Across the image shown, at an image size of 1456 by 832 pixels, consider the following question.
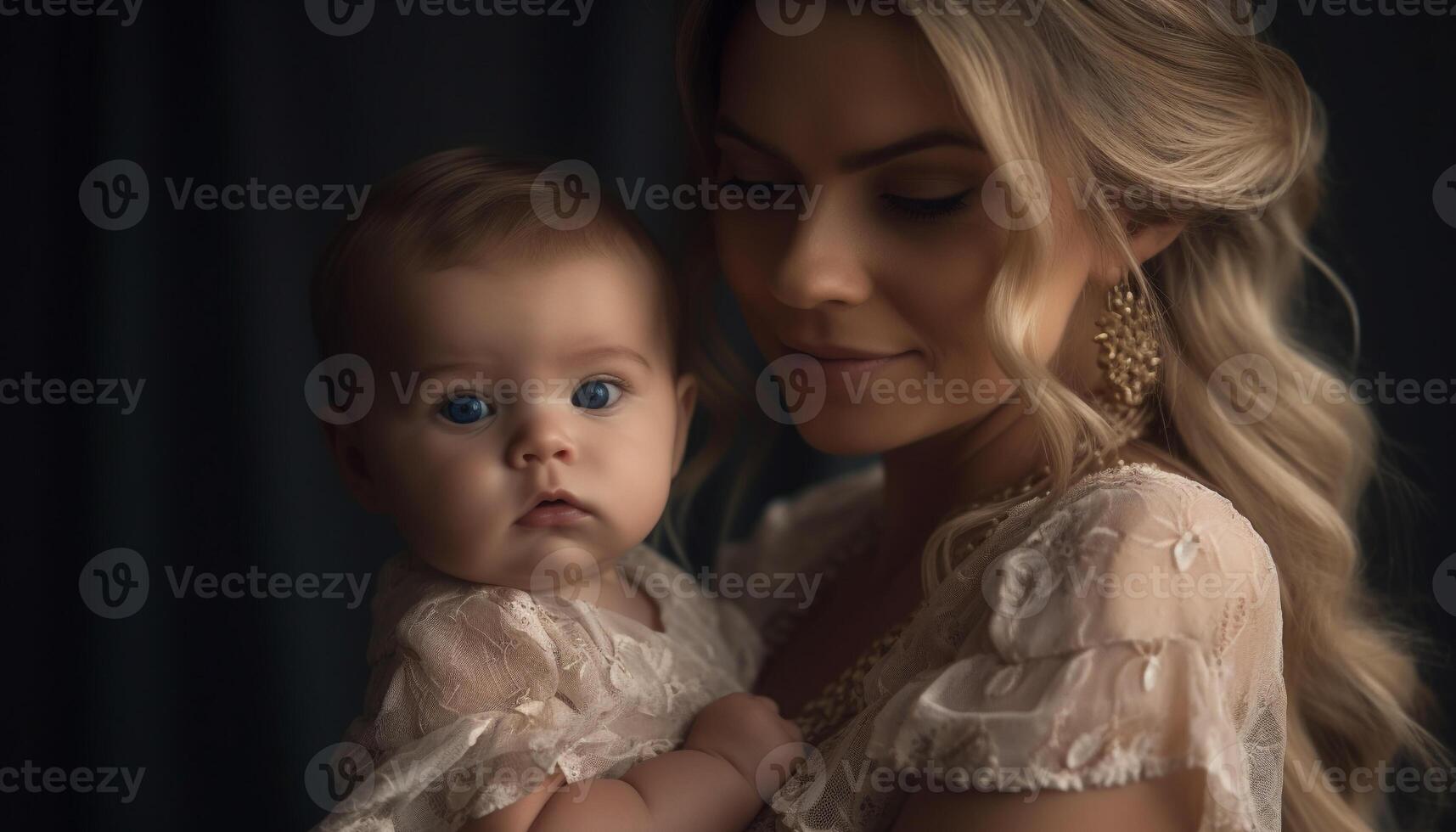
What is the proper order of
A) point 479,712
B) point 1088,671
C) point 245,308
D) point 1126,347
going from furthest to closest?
point 245,308 < point 1126,347 < point 479,712 < point 1088,671

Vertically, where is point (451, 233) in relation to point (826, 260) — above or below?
above

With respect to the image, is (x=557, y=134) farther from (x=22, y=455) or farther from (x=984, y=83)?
(x=984, y=83)

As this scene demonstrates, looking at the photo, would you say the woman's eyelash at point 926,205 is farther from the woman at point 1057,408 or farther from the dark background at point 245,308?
the dark background at point 245,308

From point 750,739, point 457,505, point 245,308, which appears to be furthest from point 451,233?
→ point 245,308

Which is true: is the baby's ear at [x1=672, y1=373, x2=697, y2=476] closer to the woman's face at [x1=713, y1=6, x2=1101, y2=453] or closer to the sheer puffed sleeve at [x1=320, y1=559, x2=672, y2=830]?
the woman's face at [x1=713, y1=6, x2=1101, y2=453]

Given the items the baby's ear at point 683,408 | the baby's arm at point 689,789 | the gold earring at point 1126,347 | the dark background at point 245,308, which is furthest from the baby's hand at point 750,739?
the dark background at point 245,308

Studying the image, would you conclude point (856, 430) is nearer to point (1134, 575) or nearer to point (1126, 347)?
point (1126, 347)

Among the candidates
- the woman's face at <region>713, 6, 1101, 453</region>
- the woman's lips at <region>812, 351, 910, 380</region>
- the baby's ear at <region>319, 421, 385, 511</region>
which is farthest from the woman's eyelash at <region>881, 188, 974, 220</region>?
the baby's ear at <region>319, 421, 385, 511</region>

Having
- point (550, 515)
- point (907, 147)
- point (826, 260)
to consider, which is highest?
point (907, 147)

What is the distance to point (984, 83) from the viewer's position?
1218 mm

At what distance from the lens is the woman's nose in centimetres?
136

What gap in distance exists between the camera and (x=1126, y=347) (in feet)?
4.71

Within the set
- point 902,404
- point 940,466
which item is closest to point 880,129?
point 902,404

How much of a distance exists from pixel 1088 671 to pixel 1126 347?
537 mm
